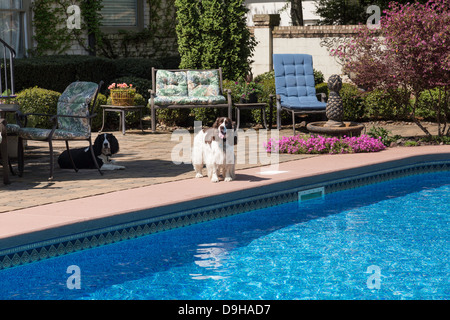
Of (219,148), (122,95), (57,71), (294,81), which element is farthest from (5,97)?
(294,81)

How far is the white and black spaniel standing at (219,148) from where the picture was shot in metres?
7.12

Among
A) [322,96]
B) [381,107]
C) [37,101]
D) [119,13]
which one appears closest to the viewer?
[37,101]

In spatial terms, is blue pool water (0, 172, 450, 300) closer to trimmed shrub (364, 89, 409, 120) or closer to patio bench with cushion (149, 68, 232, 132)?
patio bench with cushion (149, 68, 232, 132)

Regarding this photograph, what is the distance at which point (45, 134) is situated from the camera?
25.1ft

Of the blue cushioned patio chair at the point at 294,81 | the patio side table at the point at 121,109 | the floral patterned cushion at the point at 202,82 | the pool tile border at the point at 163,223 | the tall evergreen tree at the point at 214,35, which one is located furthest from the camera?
the tall evergreen tree at the point at 214,35

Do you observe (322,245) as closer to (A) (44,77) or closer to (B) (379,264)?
(B) (379,264)

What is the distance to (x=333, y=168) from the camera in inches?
318

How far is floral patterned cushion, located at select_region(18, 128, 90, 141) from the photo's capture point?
7.66m

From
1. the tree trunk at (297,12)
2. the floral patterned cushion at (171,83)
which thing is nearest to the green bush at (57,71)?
the floral patterned cushion at (171,83)

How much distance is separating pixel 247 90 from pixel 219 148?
18.5 feet

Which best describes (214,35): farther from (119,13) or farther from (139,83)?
(119,13)

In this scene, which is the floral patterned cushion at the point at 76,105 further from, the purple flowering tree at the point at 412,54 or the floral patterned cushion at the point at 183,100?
Result: the purple flowering tree at the point at 412,54

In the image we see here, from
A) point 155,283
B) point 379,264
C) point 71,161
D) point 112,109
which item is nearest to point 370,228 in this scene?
point 379,264

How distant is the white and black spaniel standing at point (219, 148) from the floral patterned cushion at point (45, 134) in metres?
1.43
